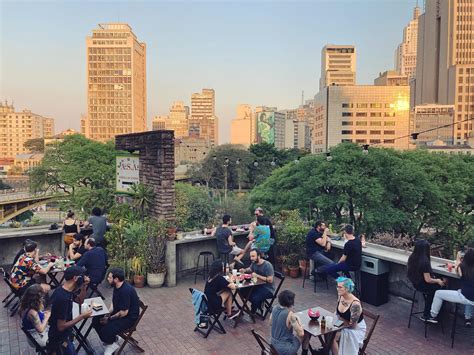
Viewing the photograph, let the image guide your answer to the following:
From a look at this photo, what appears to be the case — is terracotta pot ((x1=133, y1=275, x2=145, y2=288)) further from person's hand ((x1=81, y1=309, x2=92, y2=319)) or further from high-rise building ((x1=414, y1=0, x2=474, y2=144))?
high-rise building ((x1=414, y1=0, x2=474, y2=144))

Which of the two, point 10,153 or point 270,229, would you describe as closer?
point 270,229

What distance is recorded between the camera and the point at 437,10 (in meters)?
124

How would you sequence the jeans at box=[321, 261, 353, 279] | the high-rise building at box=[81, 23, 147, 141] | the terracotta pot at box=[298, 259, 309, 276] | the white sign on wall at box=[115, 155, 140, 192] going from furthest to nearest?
1. the high-rise building at box=[81, 23, 147, 141]
2. the white sign on wall at box=[115, 155, 140, 192]
3. the terracotta pot at box=[298, 259, 309, 276]
4. the jeans at box=[321, 261, 353, 279]

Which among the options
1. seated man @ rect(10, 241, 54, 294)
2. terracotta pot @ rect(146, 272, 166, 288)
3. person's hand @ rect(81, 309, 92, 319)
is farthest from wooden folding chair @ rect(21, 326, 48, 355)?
terracotta pot @ rect(146, 272, 166, 288)

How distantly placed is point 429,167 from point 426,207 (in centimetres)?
290

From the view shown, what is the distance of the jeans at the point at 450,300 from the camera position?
5.70m

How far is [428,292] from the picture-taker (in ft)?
20.3

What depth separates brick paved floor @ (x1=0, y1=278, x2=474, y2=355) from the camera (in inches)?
224

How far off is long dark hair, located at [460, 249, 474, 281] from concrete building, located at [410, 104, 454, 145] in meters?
119

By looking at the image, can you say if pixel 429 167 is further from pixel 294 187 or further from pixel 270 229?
pixel 270 229

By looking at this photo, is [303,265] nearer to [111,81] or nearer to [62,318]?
[62,318]

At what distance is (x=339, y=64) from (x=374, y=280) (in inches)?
7199

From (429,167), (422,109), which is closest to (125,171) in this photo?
(429,167)

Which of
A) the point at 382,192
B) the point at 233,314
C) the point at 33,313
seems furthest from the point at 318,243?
the point at 382,192
